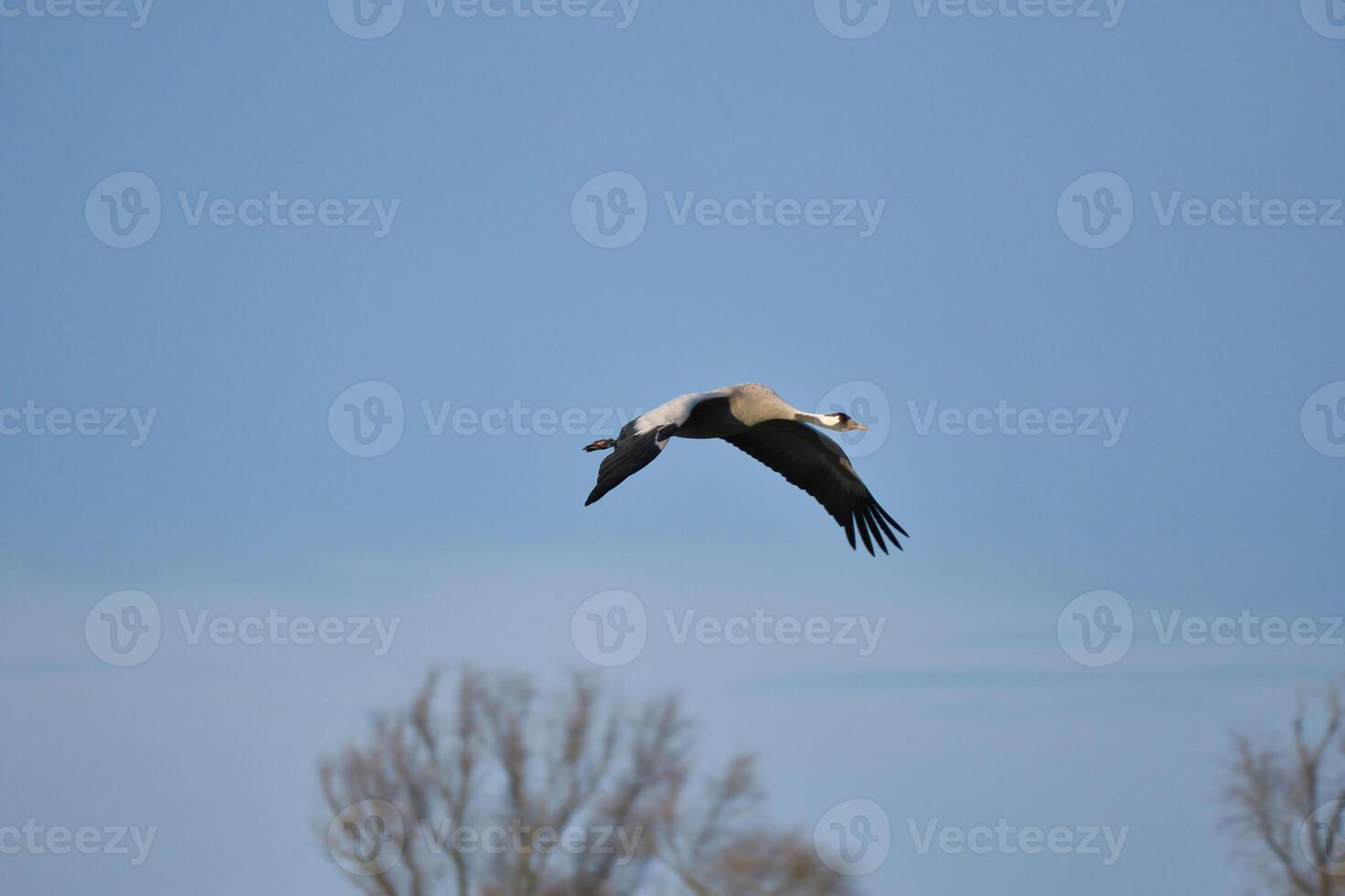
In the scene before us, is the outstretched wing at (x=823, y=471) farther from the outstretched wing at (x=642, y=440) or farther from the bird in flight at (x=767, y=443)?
the outstretched wing at (x=642, y=440)

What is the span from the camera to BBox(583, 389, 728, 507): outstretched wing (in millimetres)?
18422

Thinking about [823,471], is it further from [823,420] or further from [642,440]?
[642,440]

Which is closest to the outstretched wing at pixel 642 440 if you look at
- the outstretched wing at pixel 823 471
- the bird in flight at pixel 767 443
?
the bird in flight at pixel 767 443

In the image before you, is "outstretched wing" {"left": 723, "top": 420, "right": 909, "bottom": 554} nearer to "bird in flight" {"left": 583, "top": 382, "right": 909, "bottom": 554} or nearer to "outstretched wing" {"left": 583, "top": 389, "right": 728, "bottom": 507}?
"bird in flight" {"left": 583, "top": 382, "right": 909, "bottom": 554}

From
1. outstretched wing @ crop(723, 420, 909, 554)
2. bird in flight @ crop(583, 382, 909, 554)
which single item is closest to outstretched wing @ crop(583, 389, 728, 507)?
bird in flight @ crop(583, 382, 909, 554)

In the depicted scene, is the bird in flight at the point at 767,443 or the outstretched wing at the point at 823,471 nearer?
the bird in flight at the point at 767,443

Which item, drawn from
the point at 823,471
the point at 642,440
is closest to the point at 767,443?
the point at 823,471

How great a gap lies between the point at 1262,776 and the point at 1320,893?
203 cm

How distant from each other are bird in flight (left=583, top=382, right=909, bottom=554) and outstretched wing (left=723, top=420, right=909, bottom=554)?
1cm

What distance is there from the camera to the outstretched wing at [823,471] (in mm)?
22922

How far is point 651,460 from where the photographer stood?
19047 mm

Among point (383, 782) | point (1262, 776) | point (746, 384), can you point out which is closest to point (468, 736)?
point (383, 782)

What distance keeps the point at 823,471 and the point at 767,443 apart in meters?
0.75

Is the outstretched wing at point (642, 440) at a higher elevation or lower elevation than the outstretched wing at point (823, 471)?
lower
